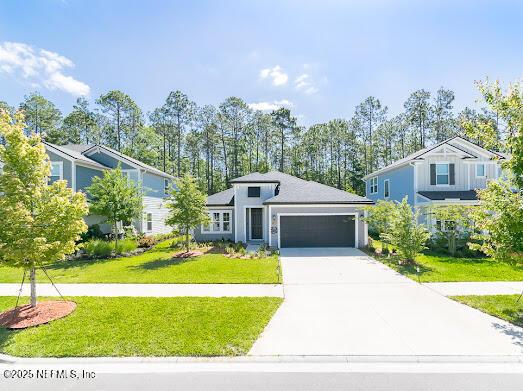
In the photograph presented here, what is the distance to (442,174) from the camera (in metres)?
20.4

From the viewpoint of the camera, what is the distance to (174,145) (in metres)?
43.9

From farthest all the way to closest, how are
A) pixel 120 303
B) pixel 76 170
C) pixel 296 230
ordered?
pixel 76 170
pixel 296 230
pixel 120 303

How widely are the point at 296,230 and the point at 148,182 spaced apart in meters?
14.2

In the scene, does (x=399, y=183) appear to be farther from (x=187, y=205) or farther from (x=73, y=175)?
(x=73, y=175)

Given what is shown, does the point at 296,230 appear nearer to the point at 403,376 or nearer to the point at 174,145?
the point at 403,376

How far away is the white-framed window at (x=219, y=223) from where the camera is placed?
20266 mm

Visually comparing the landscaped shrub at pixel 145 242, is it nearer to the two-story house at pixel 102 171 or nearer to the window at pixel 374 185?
the two-story house at pixel 102 171

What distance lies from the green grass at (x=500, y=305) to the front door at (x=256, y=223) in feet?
→ 42.2

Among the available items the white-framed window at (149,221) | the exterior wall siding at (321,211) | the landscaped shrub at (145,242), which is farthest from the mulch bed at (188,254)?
the white-framed window at (149,221)

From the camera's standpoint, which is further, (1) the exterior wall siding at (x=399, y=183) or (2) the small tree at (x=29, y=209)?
(1) the exterior wall siding at (x=399, y=183)

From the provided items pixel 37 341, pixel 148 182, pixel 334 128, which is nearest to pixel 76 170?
pixel 148 182

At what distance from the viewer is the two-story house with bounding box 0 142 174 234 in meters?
19.6

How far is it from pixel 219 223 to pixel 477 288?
1514cm

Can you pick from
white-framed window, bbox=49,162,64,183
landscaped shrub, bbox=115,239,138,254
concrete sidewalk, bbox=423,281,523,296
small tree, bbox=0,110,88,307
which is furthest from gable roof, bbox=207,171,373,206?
small tree, bbox=0,110,88,307
